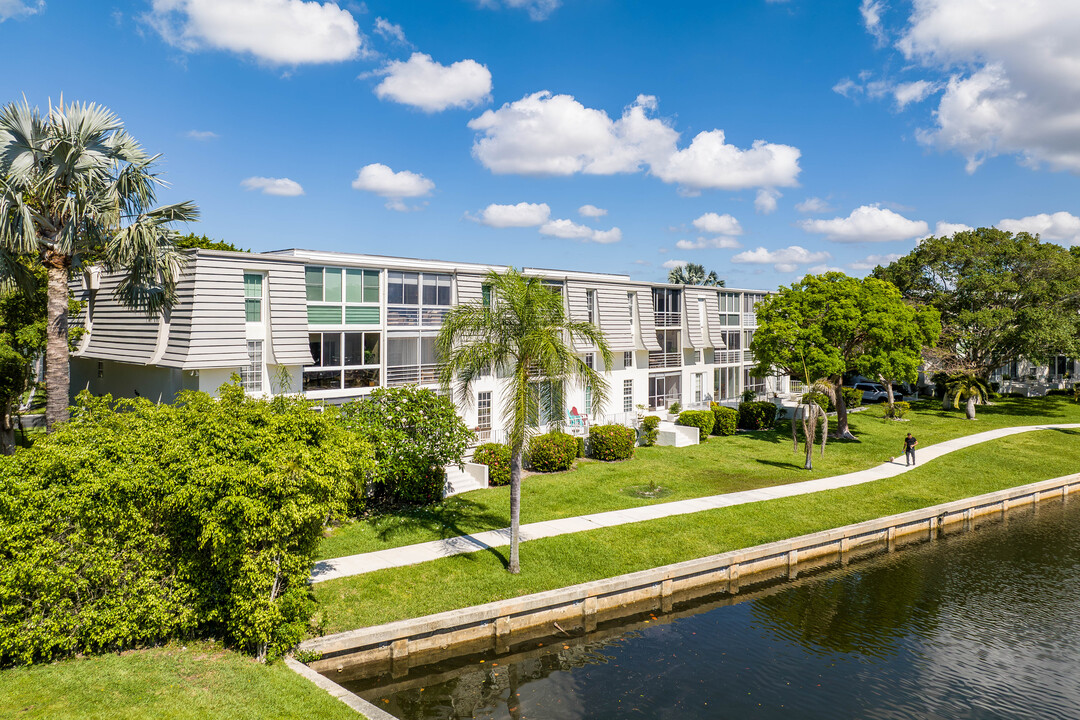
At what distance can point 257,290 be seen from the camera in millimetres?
23578

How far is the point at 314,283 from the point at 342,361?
3.31 meters

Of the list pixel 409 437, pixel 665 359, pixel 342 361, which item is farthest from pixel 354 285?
pixel 665 359

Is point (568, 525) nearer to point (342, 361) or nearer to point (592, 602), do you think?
point (592, 602)

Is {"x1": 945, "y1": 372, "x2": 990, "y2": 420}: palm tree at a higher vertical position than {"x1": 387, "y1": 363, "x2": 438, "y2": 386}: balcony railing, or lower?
lower

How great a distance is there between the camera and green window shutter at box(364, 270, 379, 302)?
26453mm

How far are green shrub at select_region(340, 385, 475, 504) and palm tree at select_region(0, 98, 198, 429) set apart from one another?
780 cm

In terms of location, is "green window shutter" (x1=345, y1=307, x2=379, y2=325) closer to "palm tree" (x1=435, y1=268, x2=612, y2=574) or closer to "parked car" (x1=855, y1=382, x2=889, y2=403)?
"palm tree" (x1=435, y1=268, x2=612, y2=574)

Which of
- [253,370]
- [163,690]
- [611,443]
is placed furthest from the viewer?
[611,443]

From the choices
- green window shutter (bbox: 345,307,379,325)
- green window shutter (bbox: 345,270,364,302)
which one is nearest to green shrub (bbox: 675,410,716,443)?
green window shutter (bbox: 345,307,379,325)

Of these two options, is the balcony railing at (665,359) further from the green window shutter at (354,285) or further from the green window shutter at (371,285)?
the green window shutter at (354,285)

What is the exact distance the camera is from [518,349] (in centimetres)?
1677

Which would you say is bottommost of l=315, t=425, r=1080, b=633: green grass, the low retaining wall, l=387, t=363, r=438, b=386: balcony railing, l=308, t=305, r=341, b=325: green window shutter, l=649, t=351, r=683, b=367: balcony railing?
the low retaining wall

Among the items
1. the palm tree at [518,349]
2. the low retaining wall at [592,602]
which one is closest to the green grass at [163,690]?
the low retaining wall at [592,602]

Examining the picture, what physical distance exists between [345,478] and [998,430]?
4289cm
